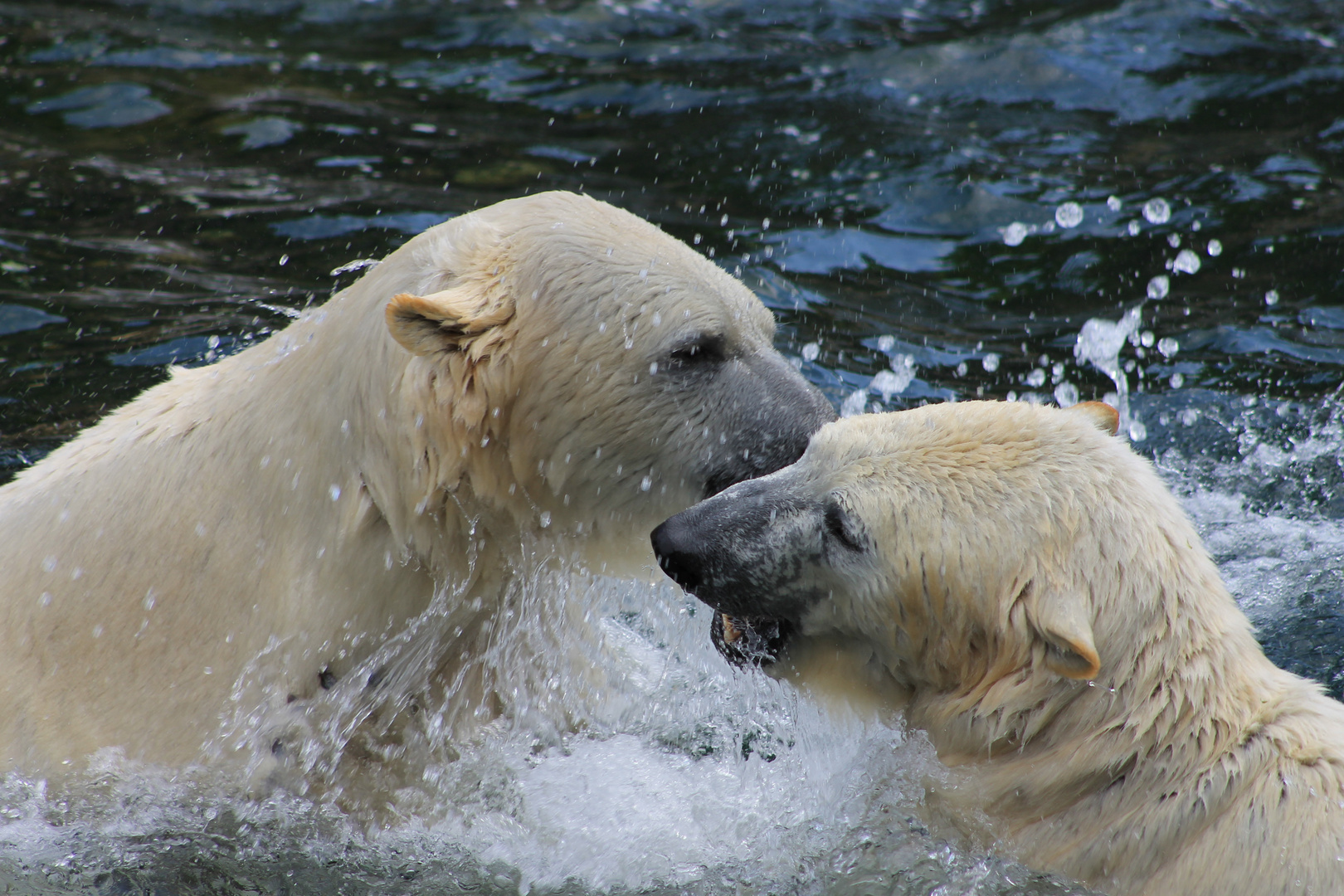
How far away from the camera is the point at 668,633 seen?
444cm

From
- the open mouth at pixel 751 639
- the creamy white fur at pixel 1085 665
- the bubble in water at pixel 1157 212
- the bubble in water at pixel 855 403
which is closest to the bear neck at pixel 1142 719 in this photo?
the creamy white fur at pixel 1085 665

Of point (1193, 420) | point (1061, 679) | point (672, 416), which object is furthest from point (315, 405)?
point (1193, 420)

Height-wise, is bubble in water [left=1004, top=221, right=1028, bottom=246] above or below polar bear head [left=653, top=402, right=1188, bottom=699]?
below

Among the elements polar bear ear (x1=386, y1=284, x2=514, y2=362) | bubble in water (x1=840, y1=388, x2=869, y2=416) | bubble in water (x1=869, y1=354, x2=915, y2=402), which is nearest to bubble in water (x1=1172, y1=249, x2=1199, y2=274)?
bubble in water (x1=869, y1=354, x2=915, y2=402)

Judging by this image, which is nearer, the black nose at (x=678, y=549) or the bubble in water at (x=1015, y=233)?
the black nose at (x=678, y=549)

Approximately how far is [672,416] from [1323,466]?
3.60 meters

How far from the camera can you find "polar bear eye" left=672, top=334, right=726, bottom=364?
11.1 ft

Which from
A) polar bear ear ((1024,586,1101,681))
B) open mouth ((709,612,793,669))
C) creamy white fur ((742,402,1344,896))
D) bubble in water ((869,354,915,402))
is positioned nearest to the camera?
polar bear ear ((1024,586,1101,681))

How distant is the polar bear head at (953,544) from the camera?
3029 millimetres

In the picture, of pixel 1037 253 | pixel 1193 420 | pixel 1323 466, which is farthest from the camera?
pixel 1037 253

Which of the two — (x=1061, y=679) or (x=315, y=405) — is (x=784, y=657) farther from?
(x=315, y=405)

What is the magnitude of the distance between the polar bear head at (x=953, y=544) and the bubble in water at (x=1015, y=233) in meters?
4.37

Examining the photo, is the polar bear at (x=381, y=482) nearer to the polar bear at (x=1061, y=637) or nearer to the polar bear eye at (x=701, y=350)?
the polar bear eye at (x=701, y=350)

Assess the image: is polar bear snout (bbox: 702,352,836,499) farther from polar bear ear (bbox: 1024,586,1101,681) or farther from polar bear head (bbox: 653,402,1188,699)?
polar bear ear (bbox: 1024,586,1101,681)
